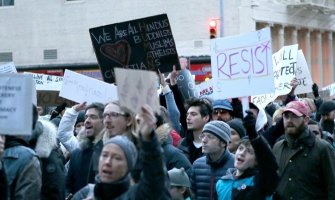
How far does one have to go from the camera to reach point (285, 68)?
14.7 m

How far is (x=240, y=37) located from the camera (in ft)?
27.3

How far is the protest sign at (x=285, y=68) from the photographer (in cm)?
1433

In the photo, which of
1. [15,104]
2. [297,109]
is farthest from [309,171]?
[15,104]

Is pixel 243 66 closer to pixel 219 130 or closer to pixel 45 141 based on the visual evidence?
pixel 219 130

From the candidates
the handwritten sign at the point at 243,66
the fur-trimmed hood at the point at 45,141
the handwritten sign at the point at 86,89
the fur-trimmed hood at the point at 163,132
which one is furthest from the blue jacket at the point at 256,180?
the handwritten sign at the point at 86,89

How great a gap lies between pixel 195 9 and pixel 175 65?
92.7 ft

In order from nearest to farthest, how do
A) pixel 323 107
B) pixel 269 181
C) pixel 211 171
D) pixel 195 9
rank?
pixel 269 181 → pixel 211 171 → pixel 323 107 → pixel 195 9

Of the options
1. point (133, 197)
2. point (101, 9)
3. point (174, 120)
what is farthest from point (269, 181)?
point (101, 9)

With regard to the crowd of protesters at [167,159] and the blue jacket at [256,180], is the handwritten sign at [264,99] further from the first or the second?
the blue jacket at [256,180]

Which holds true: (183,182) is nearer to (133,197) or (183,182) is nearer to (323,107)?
(133,197)

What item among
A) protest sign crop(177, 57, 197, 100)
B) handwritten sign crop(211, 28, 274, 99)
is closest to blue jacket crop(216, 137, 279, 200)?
handwritten sign crop(211, 28, 274, 99)

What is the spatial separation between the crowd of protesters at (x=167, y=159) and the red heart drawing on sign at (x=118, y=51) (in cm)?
66

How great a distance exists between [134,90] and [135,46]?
449 centimetres

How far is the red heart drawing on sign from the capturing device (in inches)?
383
